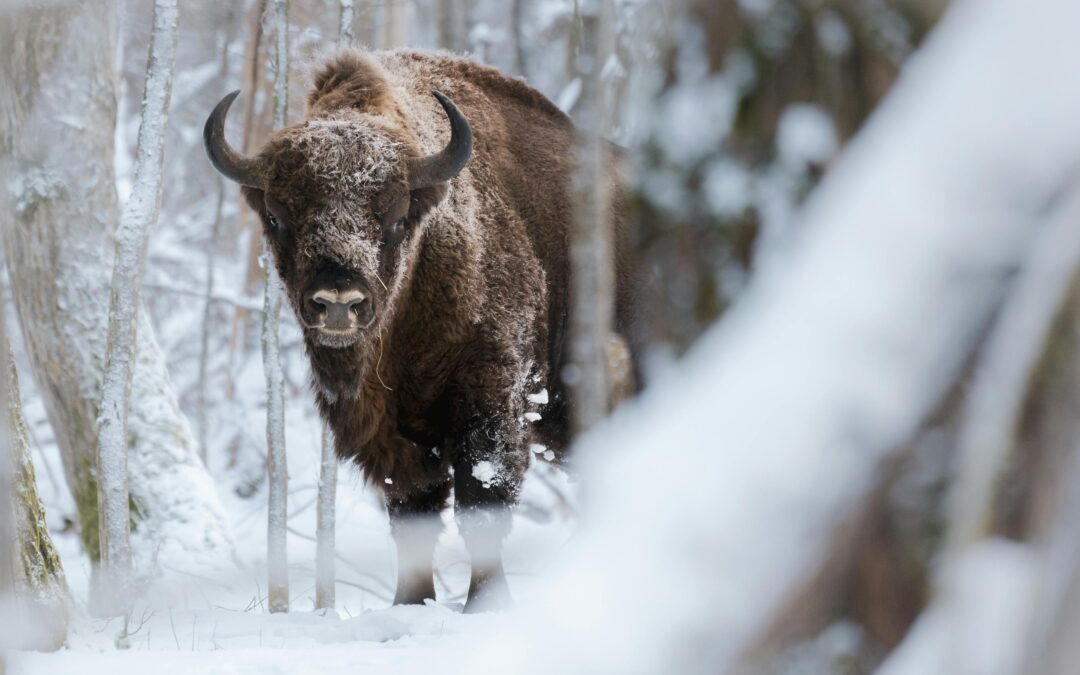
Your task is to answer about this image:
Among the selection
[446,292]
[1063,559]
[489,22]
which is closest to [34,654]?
[446,292]

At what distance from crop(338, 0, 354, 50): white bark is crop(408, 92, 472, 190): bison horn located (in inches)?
54.2

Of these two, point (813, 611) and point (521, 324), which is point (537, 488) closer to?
point (521, 324)

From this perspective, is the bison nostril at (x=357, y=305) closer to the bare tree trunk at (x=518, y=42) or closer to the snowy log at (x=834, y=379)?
the snowy log at (x=834, y=379)

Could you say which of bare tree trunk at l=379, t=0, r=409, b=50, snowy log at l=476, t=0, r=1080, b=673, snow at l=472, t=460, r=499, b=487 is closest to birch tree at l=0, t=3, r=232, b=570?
snow at l=472, t=460, r=499, b=487

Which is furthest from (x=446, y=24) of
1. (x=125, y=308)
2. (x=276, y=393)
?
(x=125, y=308)

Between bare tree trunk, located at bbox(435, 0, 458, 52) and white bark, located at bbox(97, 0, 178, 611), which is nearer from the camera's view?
white bark, located at bbox(97, 0, 178, 611)

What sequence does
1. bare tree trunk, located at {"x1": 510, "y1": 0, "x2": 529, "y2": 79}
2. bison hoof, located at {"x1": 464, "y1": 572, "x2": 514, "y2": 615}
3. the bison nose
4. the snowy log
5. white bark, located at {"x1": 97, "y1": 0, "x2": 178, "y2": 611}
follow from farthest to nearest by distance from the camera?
bare tree trunk, located at {"x1": 510, "y1": 0, "x2": 529, "y2": 79}
bison hoof, located at {"x1": 464, "y1": 572, "x2": 514, "y2": 615}
white bark, located at {"x1": 97, "y1": 0, "x2": 178, "y2": 611}
the bison nose
the snowy log

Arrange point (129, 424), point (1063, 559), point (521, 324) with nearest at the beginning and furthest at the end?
point (1063, 559) → point (521, 324) → point (129, 424)

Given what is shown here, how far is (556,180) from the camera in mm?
7027

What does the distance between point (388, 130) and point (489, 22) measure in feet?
46.2

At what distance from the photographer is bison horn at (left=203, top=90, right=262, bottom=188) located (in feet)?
18.5

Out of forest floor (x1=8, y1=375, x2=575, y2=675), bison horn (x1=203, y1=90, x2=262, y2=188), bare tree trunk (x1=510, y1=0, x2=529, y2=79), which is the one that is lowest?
forest floor (x1=8, y1=375, x2=575, y2=675)

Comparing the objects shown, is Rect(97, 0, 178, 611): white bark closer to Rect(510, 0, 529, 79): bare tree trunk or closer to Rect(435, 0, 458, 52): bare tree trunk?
Rect(435, 0, 458, 52): bare tree trunk

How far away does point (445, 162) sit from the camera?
566 centimetres
